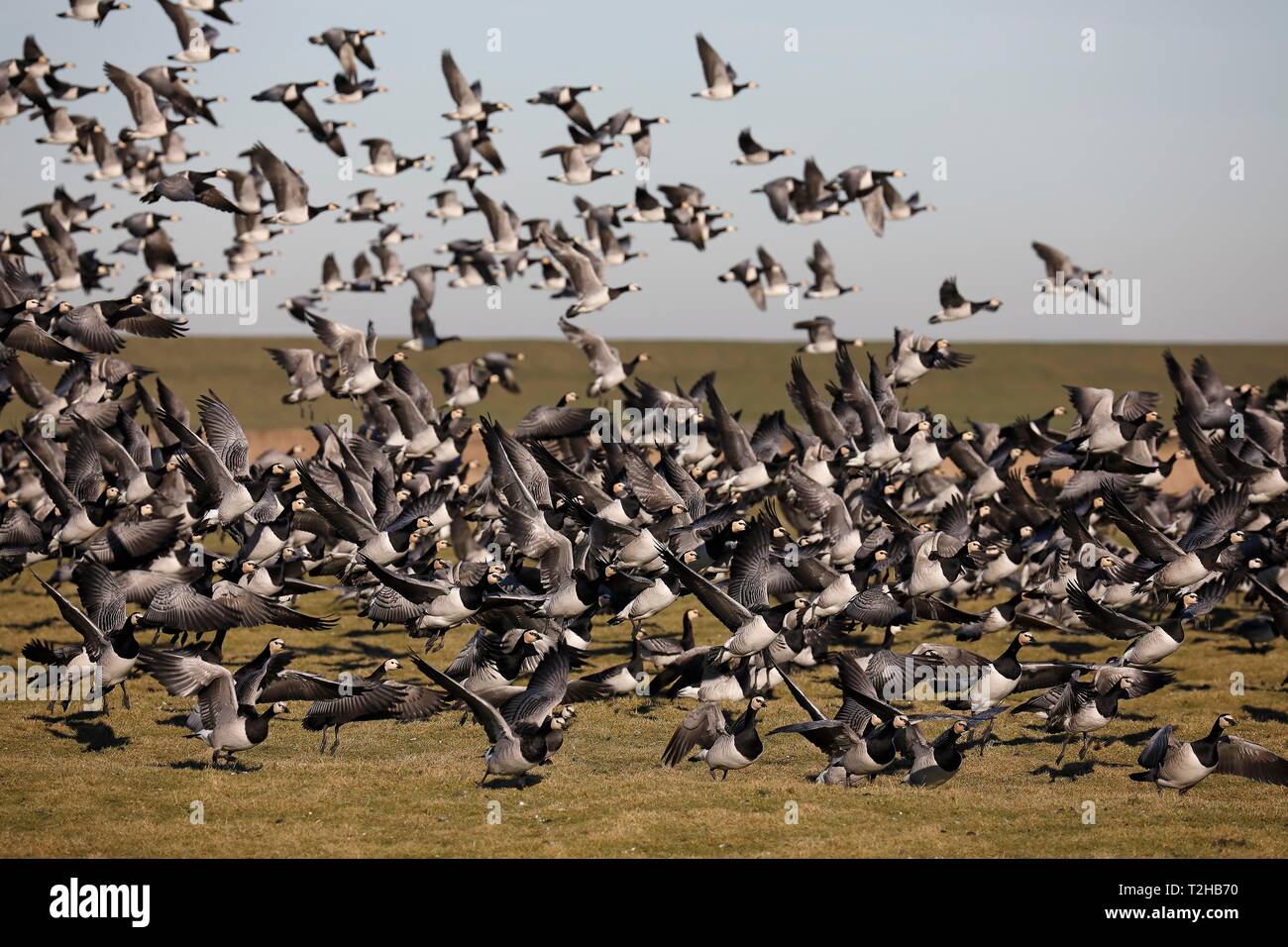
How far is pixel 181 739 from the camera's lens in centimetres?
1692

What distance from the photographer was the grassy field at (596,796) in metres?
12.9

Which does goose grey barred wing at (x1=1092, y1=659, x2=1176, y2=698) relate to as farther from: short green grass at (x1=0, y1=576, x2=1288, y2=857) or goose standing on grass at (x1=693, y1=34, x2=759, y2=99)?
goose standing on grass at (x1=693, y1=34, x2=759, y2=99)

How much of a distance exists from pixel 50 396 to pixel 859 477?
16619 millimetres

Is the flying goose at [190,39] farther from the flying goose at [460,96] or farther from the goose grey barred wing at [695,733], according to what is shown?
the goose grey barred wing at [695,733]

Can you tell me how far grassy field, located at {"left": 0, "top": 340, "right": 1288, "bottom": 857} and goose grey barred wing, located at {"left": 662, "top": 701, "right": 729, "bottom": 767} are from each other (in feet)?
0.84

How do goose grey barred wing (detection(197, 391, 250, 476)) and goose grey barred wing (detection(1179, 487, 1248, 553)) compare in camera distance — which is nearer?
goose grey barred wing (detection(1179, 487, 1248, 553))

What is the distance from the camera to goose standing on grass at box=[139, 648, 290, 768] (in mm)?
15172

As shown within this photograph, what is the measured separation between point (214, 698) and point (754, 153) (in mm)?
22422

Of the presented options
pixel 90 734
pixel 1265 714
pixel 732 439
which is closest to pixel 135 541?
pixel 90 734

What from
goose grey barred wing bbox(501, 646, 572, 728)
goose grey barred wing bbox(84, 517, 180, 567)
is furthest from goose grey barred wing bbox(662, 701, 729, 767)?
goose grey barred wing bbox(84, 517, 180, 567)

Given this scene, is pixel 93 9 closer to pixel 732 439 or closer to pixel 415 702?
pixel 732 439

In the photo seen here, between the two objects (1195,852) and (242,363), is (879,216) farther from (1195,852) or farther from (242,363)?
(242,363)
